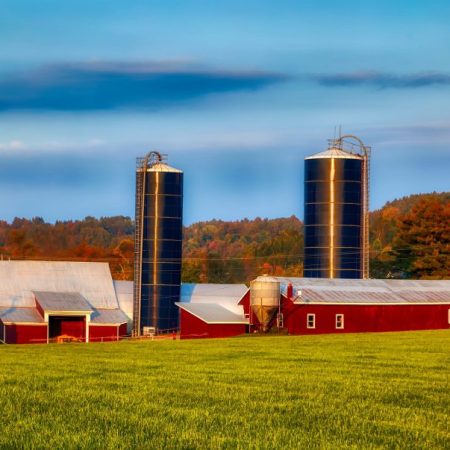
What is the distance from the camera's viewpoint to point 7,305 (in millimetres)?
63125

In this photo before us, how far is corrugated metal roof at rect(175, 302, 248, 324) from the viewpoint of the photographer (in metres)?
58.3

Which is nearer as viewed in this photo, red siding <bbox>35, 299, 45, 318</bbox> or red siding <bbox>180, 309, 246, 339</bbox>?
red siding <bbox>180, 309, 246, 339</bbox>

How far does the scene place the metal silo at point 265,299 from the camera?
5556 centimetres

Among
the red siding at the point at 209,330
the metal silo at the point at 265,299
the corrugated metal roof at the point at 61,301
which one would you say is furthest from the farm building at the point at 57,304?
the metal silo at the point at 265,299

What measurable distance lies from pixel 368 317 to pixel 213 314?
887 centimetres

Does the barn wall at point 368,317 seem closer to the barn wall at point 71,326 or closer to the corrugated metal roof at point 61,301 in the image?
the corrugated metal roof at point 61,301

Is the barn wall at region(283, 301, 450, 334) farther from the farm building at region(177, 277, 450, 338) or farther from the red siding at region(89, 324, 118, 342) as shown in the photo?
the red siding at region(89, 324, 118, 342)

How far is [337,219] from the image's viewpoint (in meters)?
66.9

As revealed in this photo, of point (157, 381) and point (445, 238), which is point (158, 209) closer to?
point (445, 238)

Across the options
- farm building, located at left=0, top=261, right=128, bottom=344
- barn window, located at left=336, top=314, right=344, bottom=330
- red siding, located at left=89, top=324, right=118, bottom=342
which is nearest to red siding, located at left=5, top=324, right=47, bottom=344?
farm building, located at left=0, top=261, right=128, bottom=344

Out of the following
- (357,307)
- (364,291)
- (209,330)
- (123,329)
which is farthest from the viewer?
(123,329)

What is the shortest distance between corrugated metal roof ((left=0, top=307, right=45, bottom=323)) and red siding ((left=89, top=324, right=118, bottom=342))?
317cm

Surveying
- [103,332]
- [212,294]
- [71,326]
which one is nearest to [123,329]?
[103,332]

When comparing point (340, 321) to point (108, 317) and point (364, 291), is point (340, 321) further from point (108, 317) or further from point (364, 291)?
point (108, 317)
